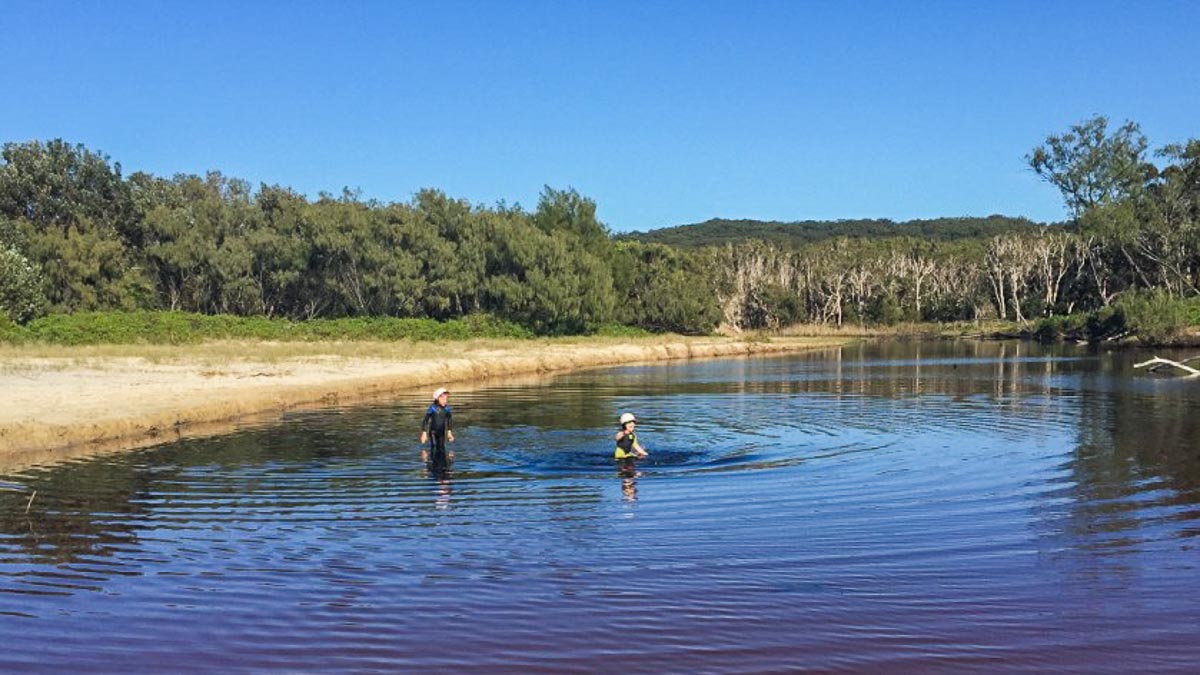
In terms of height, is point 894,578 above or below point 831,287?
below

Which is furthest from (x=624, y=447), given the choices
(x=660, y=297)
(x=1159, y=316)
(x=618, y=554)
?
(x=660, y=297)

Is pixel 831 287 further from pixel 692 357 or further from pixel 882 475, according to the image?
pixel 882 475

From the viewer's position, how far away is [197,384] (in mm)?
35281

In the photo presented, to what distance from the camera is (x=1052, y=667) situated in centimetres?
789

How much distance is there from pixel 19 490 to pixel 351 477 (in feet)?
17.8

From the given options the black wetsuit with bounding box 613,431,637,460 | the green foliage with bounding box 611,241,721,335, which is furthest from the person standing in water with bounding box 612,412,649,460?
the green foliage with bounding box 611,241,721,335

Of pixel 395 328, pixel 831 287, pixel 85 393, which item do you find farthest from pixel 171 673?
pixel 831 287

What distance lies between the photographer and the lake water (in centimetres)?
858

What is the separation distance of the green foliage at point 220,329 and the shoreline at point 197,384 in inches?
250

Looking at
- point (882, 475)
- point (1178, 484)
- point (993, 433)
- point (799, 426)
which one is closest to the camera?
point (1178, 484)

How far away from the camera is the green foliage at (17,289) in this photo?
65000mm

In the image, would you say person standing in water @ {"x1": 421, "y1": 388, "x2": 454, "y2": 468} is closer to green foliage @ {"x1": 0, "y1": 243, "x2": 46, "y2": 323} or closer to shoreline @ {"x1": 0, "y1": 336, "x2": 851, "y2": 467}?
shoreline @ {"x1": 0, "y1": 336, "x2": 851, "y2": 467}

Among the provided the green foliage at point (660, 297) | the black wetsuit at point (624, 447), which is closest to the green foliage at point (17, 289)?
the green foliage at point (660, 297)

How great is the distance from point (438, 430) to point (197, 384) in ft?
61.7
